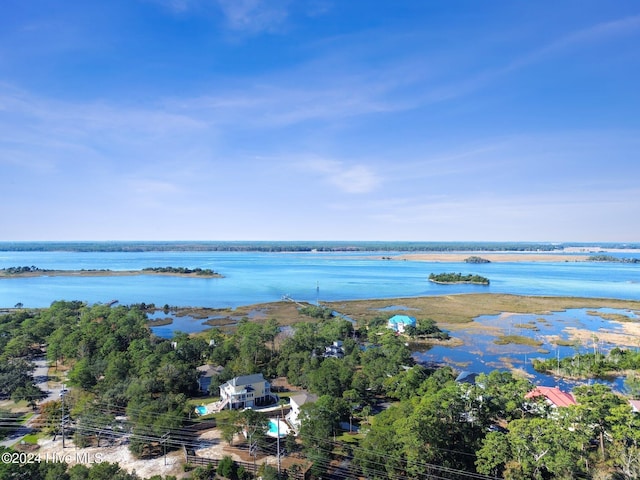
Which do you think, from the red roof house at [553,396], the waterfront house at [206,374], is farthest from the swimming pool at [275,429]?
the red roof house at [553,396]

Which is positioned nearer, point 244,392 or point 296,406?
point 296,406

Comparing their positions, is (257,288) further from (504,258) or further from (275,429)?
(504,258)

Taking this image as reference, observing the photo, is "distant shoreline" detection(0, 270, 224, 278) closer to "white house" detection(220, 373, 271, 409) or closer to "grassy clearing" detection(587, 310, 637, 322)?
"white house" detection(220, 373, 271, 409)

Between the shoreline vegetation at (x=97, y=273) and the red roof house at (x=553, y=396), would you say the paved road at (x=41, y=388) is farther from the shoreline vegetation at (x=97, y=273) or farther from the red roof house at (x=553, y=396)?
the shoreline vegetation at (x=97, y=273)

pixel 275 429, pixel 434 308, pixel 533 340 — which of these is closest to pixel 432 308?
pixel 434 308

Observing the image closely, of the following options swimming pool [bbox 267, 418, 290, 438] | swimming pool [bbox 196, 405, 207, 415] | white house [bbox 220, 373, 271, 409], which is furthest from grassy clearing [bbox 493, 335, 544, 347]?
swimming pool [bbox 196, 405, 207, 415]

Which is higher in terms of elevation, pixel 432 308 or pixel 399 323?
pixel 399 323

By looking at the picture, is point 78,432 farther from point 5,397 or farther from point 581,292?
point 581,292
